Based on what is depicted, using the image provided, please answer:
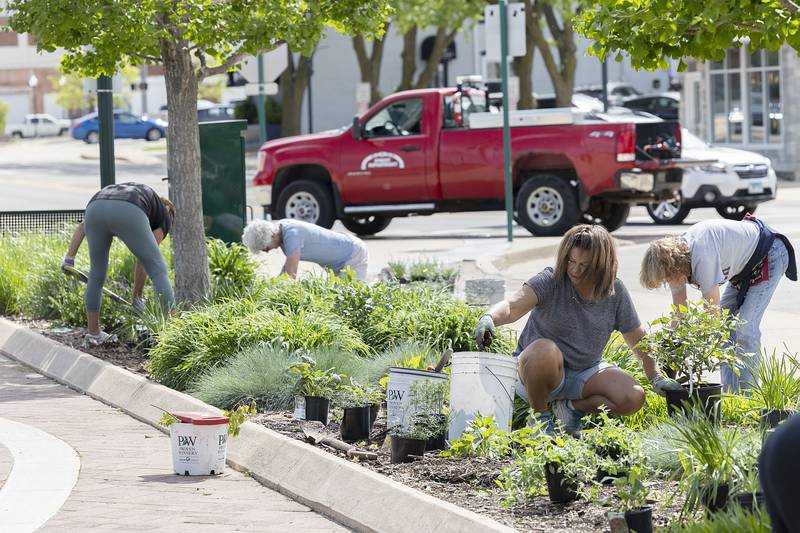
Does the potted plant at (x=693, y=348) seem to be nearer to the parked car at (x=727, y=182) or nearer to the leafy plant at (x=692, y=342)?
the leafy plant at (x=692, y=342)

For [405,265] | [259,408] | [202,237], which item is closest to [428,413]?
[259,408]

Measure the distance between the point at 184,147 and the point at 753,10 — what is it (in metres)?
5.97

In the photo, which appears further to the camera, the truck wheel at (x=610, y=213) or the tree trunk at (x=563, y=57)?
the tree trunk at (x=563, y=57)

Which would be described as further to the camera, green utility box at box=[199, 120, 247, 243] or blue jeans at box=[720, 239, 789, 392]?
green utility box at box=[199, 120, 247, 243]

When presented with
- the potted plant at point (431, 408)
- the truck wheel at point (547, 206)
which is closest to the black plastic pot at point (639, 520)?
the potted plant at point (431, 408)

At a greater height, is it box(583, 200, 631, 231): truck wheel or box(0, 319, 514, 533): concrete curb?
box(583, 200, 631, 231): truck wheel

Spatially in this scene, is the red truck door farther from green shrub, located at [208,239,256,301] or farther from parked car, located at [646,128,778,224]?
green shrub, located at [208,239,256,301]

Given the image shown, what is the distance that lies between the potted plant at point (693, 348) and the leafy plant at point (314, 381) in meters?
1.79

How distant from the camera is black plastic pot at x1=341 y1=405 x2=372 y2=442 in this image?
6852 mm

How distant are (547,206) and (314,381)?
12456 mm

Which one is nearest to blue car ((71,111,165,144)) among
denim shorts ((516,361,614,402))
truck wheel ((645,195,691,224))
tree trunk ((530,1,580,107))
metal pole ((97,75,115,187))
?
tree trunk ((530,1,580,107))

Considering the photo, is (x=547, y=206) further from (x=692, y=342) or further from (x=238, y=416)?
(x=692, y=342)

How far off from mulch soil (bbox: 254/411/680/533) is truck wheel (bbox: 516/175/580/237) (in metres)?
12.8

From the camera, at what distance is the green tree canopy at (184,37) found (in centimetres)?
1002
